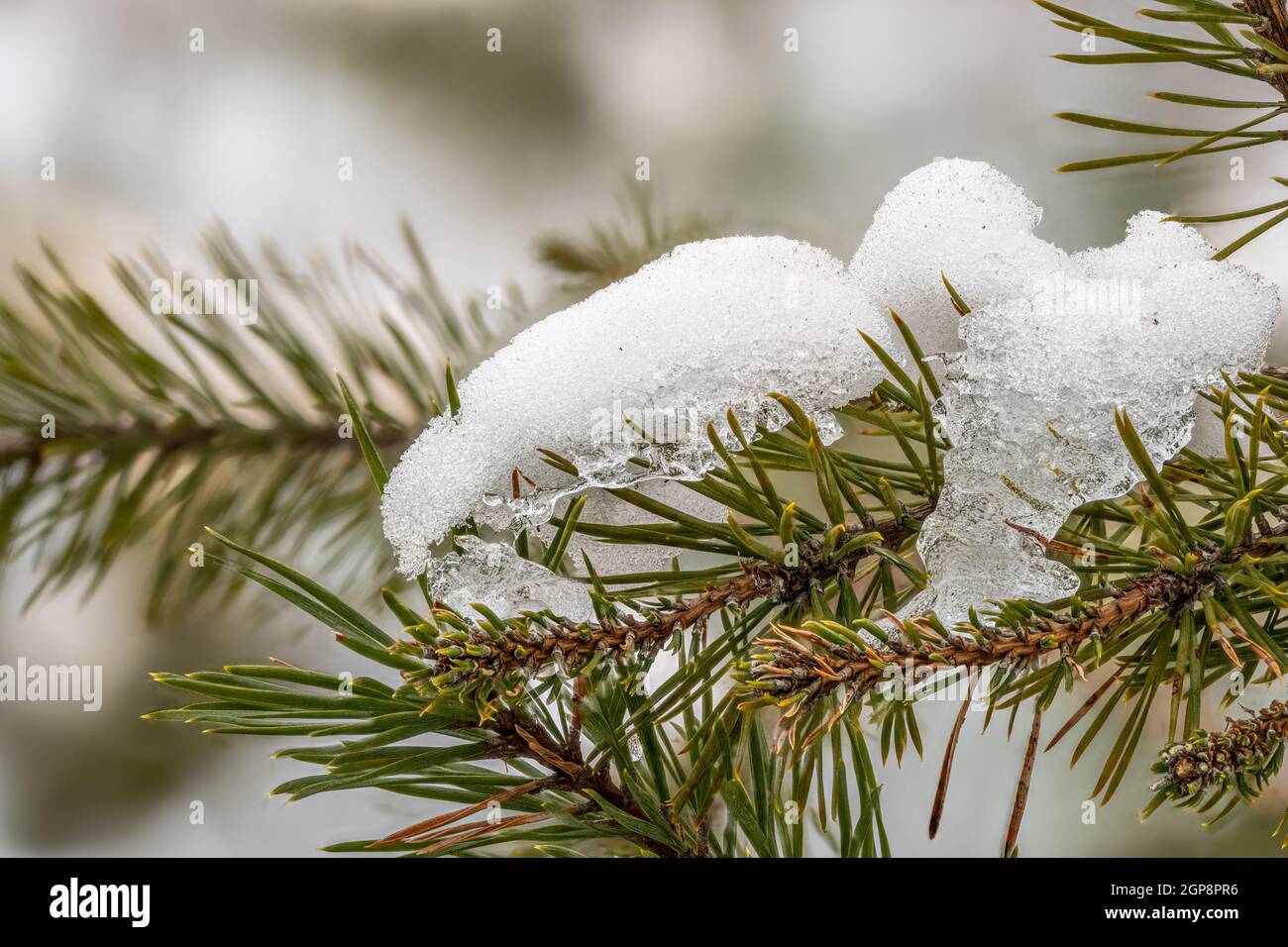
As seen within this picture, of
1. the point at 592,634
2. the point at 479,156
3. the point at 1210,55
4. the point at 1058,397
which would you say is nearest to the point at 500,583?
the point at 592,634

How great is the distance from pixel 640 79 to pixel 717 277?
104 centimetres

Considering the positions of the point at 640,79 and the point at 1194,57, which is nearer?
the point at 1194,57

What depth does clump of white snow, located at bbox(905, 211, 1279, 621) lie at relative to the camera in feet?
0.74

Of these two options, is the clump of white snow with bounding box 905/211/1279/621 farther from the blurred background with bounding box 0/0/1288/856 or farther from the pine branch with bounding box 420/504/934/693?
the blurred background with bounding box 0/0/1288/856

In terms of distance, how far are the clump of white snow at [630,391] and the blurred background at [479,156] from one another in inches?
15.7

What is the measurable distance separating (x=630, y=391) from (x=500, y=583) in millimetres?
60

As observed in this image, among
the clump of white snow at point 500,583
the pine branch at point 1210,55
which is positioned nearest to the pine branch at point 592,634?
the clump of white snow at point 500,583

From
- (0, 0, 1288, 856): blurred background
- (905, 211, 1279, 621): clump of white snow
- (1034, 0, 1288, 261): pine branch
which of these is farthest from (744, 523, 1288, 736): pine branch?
Result: (0, 0, 1288, 856): blurred background

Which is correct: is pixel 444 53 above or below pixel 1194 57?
above

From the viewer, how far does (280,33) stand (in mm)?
1099

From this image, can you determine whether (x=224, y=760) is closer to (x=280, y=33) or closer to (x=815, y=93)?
(x=280, y=33)
